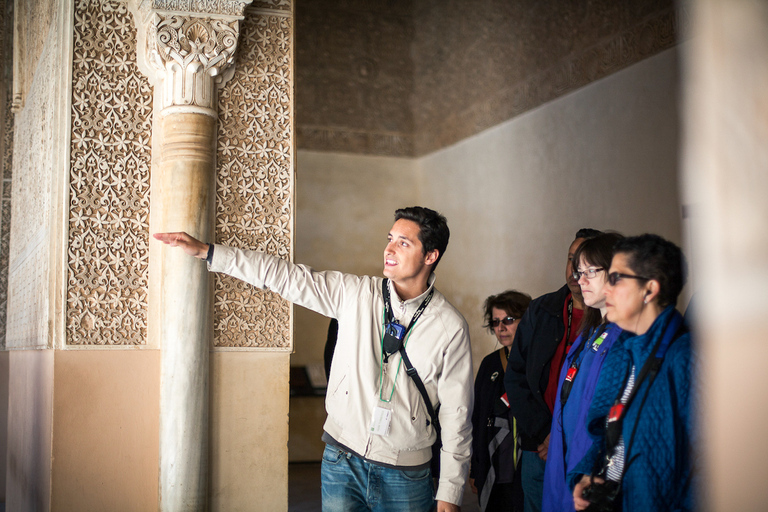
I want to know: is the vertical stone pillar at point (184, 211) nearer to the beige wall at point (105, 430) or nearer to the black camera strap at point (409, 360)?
the beige wall at point (105, 430)

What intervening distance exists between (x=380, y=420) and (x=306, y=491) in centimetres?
357

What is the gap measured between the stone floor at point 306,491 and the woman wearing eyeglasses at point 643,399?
117 inches

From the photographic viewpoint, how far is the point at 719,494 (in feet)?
2.62

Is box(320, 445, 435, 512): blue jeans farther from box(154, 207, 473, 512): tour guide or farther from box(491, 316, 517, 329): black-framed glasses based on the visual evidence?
box(491, 316, 517, 329): black-framed glasses

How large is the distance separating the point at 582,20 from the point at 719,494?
5.53 metres

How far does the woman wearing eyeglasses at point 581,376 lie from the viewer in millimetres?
2168

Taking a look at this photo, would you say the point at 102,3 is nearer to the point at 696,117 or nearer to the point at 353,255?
the point at 696,117

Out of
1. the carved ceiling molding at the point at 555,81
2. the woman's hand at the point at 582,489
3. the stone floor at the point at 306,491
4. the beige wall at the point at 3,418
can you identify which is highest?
the carved ceiling molding at the point at 555,81

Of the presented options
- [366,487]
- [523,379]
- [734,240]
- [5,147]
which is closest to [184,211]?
[366,487]

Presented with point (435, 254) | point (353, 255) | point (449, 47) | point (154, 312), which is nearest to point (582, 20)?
point (449, 47)

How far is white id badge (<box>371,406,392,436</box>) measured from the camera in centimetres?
227

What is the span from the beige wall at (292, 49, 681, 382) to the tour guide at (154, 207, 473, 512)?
2804 mm

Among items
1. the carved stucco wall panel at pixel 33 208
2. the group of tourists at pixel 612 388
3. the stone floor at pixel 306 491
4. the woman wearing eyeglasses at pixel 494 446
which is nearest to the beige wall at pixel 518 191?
the stone floor at pixel 306 491

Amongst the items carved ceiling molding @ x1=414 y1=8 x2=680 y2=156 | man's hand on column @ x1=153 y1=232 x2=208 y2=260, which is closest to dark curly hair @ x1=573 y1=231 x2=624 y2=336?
man's hand on column @ x1=153 y1=232 x2=208 y2=260
